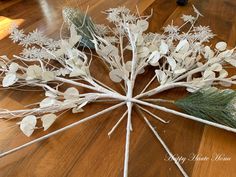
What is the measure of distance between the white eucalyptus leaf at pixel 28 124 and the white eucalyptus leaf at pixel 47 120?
0.7 inches

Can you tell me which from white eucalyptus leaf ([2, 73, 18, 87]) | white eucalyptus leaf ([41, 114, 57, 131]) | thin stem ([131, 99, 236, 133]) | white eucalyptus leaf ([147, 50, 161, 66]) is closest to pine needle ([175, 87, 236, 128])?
thin stem ([131, 99, 236, 133])

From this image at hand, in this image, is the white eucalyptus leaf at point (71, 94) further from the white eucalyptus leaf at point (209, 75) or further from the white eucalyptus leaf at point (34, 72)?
the white eucalyptus leaf at point (209, 75)

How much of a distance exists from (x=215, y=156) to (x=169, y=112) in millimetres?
120

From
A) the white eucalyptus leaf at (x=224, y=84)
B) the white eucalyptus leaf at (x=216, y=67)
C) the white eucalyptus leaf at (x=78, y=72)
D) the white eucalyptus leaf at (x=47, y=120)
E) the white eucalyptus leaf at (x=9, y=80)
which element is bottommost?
the white eucalyptus leaf at (x=224, y=84)

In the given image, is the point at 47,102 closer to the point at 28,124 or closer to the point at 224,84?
the point at 28,124

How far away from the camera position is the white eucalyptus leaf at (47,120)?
511 mm

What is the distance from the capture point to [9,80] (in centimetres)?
58

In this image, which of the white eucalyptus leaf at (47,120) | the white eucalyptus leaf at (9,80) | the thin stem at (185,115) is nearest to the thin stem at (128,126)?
the thin stem at (185,115)

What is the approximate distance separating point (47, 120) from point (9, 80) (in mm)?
148

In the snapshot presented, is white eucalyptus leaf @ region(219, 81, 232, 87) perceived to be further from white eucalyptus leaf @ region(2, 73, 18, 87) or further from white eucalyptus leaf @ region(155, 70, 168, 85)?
white eucalyptus leaf @ region(2, 73, 18, 87)

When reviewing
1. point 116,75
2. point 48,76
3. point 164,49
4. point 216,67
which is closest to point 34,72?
point 48,76

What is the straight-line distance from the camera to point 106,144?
1.62 ft

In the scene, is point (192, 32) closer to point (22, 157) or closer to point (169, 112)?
point (169, 112)

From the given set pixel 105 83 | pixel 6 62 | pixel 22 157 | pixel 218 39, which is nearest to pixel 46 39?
pixel 6 62
